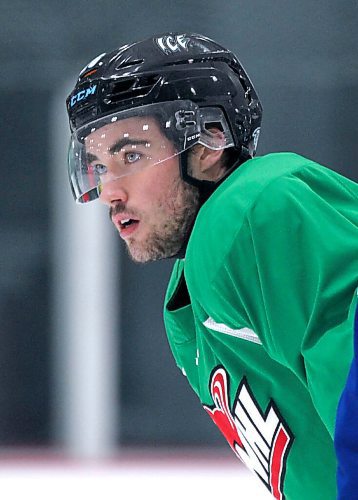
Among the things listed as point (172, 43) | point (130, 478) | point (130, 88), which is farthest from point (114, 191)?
point (130, 478)

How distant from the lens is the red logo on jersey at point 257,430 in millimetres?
1395

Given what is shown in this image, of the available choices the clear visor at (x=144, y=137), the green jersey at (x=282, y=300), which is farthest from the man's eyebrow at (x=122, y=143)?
the green jersey at (x=282, y=300)

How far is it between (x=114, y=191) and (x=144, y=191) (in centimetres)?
5

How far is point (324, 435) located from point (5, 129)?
268 centimetres

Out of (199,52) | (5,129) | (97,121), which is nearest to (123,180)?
(97,121)

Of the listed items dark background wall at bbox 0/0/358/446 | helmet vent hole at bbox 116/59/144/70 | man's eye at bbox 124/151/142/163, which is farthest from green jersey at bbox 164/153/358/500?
dark background wall at bbox 0/0/358/446

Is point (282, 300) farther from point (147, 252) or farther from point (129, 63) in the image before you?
point (129, 63)

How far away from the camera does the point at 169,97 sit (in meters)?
1.60

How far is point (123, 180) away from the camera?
156 centimetres

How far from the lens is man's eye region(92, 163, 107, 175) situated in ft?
5.18

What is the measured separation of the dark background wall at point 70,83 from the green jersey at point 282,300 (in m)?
2.23

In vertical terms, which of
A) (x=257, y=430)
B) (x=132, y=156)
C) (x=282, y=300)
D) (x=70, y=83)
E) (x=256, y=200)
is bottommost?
(x=257, y=430)

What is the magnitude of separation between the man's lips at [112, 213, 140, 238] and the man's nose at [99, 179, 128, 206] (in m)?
0.03

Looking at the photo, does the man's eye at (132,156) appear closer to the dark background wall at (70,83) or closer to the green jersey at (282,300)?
the green jersey at (282,300)
